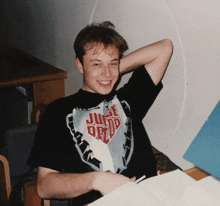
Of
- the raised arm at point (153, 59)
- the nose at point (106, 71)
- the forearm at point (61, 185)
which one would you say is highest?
the raised arm at point (153, 59)

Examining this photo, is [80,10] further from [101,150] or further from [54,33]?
[101,150]

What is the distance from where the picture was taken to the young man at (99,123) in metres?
0.90

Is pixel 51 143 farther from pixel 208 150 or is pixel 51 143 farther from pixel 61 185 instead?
pixel 208 150

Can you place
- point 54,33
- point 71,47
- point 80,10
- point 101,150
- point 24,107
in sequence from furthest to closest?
point 24,107 → point 54,33 → point 71,47 → point 80,10 → point 101,150

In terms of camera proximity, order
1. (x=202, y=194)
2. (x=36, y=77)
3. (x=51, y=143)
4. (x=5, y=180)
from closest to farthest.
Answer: (x=202, y=194) < (x=51, y=143) < (x=5, y=180) < (x=36, y=77)

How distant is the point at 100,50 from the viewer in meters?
1.05

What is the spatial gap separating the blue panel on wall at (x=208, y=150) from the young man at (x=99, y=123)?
330 mm

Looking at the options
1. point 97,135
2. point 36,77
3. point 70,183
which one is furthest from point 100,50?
point 36,77

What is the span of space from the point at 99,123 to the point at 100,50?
294 mm

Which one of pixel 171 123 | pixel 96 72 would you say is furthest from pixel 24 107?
pixel 171 123

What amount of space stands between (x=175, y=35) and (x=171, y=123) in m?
0.36

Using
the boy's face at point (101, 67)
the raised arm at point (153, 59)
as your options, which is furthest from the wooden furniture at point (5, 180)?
the raised arm at point (153, 59)

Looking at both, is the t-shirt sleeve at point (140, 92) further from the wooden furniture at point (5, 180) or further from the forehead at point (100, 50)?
the wooden furniture at point (5, 180)

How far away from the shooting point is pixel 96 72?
3.52ft
